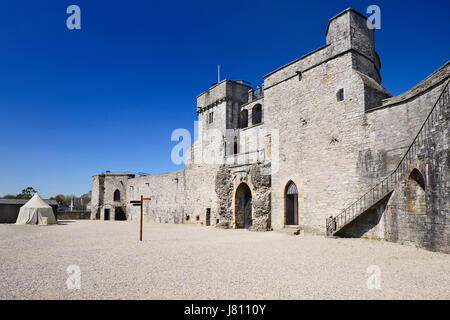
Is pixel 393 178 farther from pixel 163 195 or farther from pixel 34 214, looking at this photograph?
pixel 34 214

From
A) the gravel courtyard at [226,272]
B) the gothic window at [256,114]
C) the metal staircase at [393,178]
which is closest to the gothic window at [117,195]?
the gothic window at [256,114]

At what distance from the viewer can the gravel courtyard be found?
15.9 feet

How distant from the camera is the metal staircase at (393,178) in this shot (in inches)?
335

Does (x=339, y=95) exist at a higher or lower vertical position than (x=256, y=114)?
lower

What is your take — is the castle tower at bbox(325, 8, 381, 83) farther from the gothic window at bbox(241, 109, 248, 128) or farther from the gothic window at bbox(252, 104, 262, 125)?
the gothic window at bbox(241, 109, 248, 128)

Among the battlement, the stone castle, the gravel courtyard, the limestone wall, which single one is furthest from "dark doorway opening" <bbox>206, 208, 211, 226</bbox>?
the gravel courtyard

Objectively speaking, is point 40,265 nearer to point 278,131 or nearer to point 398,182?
point 398,182

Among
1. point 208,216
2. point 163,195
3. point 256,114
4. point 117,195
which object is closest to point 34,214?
point 163,195

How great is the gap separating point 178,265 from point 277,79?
1277 centimetres

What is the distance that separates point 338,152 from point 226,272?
347 inches

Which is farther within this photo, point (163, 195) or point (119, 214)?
point (119, 214)

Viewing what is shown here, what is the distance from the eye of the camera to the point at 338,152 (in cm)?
1292

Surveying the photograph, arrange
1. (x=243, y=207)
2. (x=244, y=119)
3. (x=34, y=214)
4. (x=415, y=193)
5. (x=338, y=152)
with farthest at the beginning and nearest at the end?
(x=244, y=119) < (x=34, y=214) < (x=243, y=207) < (x=338, y=152) < (x=415, y=193)

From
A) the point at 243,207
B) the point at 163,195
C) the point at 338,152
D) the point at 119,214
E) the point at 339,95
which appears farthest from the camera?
the point at 119,214
